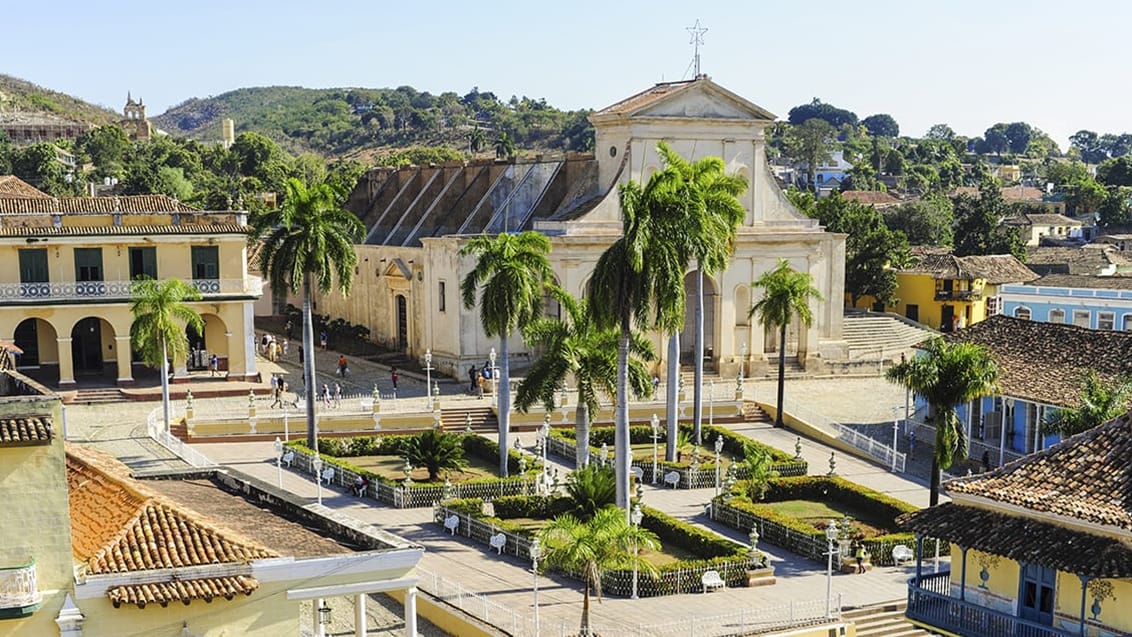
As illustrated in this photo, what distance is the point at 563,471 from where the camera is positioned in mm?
40344

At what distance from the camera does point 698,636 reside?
2562cm

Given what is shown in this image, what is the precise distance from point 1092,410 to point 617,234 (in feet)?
77.5

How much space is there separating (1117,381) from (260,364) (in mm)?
33943

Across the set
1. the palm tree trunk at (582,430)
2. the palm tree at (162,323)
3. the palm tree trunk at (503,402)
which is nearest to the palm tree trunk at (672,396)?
the palm tree trunk at (582,430)

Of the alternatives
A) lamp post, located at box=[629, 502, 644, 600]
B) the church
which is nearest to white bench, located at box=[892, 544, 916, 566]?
lamp post, located at box=[629, 502, 644, 600]

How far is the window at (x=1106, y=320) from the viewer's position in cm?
5584

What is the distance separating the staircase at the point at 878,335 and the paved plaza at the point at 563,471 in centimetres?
477

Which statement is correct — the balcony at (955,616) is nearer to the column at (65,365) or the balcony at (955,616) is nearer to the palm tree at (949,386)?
the palm tree at (949,386)

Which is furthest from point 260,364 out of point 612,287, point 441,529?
point 612,287

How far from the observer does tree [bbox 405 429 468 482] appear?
37.2 metres

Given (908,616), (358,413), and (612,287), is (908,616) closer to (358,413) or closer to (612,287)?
(612,287)

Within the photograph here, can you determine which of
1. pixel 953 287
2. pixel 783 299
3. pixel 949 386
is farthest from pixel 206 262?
pixel 953 287

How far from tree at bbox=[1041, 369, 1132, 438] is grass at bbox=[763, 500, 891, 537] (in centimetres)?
549

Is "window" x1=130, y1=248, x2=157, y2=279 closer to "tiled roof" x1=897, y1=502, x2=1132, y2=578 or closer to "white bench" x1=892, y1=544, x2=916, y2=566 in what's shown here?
"white bench" x1=892, y1=544, x2=916, y2=566
